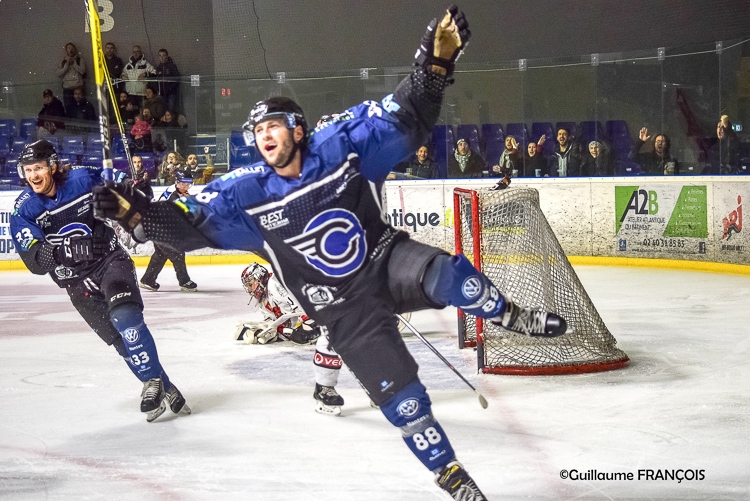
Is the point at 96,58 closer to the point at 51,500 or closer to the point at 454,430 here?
the point at 51,500

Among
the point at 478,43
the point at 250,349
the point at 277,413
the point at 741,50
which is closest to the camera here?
the point at 277,413

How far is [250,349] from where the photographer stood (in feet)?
20.5

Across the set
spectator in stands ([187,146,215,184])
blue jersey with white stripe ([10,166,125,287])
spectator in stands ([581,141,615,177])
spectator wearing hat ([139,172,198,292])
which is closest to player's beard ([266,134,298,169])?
blue jersey with white stripe ([10,166,125,287])

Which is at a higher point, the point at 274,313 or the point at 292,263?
the point at 292,263

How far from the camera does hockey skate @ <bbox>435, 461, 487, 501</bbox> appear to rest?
9.36 ft

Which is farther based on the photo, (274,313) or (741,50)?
(741,50)

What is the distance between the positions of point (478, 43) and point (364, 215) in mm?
10520

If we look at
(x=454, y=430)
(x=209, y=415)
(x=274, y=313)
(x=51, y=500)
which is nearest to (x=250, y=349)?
(x=274, y=313)

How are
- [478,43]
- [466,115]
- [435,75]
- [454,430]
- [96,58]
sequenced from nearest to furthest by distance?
1. [435,75]
2. [96,58]
3. [454,430]
4. [466,115]
5. [478,43]

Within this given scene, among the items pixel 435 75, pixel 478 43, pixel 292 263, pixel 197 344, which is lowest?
pixel 197 344

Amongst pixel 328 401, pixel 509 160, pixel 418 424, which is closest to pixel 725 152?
pixel 509 160

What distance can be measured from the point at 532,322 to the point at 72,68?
1147 cm

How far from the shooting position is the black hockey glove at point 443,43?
288 centimetres

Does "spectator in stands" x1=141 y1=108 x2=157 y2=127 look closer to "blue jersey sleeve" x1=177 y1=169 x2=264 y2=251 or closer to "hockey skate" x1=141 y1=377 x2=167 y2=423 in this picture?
"hockey skate" x1=141 y1=377 x2=167 y2=423
